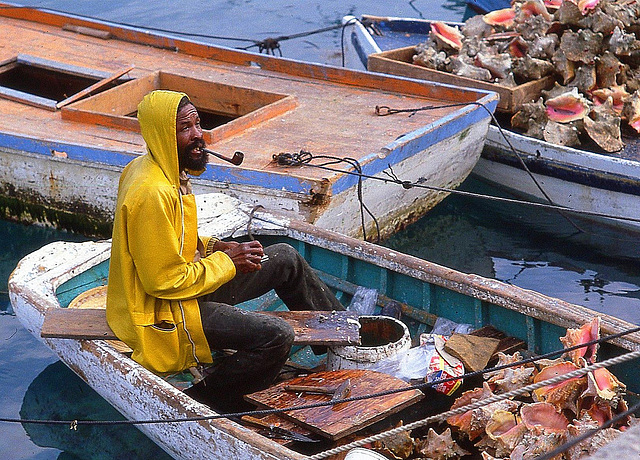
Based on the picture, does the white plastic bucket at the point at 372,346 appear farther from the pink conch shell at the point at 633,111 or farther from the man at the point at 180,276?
the pink conch shell at the point at 633,111

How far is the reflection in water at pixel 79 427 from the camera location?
15.8 ft

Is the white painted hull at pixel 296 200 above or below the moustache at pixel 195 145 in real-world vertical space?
below

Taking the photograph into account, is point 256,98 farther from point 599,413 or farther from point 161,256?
point 599,413

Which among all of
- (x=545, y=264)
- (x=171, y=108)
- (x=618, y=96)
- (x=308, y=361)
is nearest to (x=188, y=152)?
(x=171, y=108)

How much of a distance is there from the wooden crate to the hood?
4310 mm

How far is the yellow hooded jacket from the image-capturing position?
361cm

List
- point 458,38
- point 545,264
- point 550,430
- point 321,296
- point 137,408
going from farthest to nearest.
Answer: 1. point 458,38
2. point 545,264
3. point 321,296
4. point 137,408
5. point 550,430

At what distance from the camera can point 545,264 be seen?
694 cm

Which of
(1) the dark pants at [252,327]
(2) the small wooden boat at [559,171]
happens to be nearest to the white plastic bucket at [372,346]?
(1) the dark pants at [252,327]

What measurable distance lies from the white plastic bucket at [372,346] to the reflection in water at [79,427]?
4.06 feet

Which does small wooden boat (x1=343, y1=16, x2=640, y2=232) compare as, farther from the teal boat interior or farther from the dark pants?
the dark pants

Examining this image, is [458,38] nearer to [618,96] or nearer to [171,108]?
[618,96]

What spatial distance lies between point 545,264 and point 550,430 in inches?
143

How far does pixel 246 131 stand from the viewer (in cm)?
645
